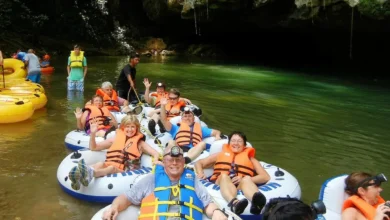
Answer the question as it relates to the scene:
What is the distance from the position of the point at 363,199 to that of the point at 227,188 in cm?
133

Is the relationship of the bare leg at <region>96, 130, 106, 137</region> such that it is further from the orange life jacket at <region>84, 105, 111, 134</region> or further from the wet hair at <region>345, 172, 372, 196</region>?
the wet hair at <region>345, 172, 372, 196</region>

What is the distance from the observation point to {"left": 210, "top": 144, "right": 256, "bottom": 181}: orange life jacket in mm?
4641

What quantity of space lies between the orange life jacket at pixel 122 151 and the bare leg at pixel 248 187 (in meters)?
1.35

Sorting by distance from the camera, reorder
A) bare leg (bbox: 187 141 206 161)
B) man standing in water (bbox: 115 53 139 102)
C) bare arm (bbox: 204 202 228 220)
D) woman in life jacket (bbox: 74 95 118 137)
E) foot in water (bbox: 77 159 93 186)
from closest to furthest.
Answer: bare arm (bbox: 204 202 228 220) < foot in water (bbox: 77 159 93 186) < bare leg (bbox: 187 141 206 161) < woman in life jacket (bbox: 74 95 118 137) < man standing in water (bbox: 115 53 139 102)

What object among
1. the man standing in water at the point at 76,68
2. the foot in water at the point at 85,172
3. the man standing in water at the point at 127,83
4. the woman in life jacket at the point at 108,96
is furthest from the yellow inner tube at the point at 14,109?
the foot in water at the point at 85,172

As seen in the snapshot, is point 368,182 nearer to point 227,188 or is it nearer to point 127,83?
point 227,188

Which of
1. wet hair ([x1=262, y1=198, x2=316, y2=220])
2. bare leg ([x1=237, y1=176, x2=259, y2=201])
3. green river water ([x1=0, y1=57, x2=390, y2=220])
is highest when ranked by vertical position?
wet hair ([x1=262, y1=198, x2=316, y2=220])

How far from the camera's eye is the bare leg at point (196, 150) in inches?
212

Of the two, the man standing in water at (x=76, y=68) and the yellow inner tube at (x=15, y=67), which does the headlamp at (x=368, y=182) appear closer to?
the man standing in water at (x=76, y=68)

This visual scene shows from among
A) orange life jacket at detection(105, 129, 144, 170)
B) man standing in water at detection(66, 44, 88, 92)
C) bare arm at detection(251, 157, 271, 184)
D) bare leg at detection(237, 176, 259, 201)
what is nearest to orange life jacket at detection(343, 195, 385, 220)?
bare leg at detection(237, 176, 259, 201)

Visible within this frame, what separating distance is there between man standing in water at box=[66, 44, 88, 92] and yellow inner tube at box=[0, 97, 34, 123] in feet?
10.3

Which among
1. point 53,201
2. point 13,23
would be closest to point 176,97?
point 53,201

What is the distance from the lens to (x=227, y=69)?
18703 millimetres

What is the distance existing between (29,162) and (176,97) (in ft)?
8.89
